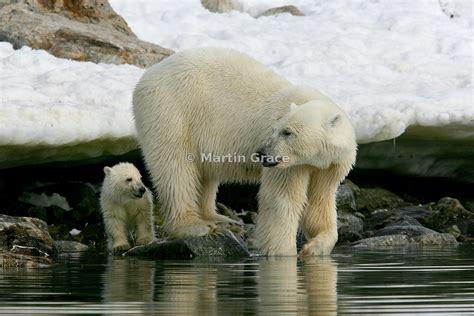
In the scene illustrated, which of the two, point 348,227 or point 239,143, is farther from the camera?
point 348,227

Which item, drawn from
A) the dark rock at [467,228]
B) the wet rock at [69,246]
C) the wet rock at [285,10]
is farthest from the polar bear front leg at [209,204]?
the wet rock at [285,10]

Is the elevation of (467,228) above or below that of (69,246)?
above

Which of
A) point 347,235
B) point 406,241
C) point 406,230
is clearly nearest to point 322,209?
point 406,241

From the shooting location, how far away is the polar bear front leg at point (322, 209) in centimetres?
1158

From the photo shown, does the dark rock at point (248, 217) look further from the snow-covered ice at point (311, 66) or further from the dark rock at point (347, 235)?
the snow-covered ice at point (311, 66)

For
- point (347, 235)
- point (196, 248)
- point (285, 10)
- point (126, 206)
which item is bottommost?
point (196, 248)

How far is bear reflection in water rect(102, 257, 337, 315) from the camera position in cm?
666

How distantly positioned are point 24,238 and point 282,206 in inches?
97.1

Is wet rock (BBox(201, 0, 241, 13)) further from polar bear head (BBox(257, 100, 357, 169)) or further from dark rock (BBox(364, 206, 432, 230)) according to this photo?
polar bear head (BBox(257, 100, 357, 169))

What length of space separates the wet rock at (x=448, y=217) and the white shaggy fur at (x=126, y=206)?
12.0 feet

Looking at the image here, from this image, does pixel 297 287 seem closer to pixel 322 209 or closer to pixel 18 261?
pixel 18 261

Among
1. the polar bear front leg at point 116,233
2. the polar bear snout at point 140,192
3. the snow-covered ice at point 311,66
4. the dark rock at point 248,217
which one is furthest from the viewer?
the dark rock at point 248,217

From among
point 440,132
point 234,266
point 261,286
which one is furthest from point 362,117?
point 261,286

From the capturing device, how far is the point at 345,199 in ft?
49.8
